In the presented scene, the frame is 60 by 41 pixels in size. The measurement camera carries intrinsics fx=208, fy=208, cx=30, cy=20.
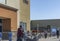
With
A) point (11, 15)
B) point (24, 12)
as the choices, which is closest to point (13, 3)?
point (11, 15)

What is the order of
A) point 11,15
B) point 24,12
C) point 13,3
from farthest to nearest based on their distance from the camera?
point 24,12 < point 13,3 < point 11,15

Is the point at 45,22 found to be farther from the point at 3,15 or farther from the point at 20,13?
the point at 3,15

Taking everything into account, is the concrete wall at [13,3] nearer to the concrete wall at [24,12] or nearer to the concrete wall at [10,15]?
the concrete wall at [10,15]

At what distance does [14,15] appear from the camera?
3130 cm

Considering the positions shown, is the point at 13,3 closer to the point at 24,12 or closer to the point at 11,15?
the point at 11,15

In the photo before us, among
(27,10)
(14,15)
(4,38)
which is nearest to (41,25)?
(27,10)

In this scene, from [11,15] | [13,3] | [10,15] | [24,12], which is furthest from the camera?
[24,12]

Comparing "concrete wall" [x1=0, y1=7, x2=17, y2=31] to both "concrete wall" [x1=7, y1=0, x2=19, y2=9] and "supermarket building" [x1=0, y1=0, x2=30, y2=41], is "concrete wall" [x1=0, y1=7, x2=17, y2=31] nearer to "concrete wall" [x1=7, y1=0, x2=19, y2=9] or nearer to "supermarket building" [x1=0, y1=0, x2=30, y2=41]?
"supermarket building" [x1=0, y1=0, x2=30, y2=41]

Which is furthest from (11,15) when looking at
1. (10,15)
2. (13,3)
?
(13,3)

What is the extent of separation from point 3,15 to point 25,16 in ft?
26.2

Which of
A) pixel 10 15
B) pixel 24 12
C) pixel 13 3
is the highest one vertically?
pixel 13 3

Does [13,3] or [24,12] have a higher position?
[13,3]

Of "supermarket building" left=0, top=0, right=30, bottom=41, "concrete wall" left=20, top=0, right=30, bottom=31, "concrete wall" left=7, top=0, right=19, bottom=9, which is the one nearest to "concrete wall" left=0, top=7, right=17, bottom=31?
"supermarket building" left=0, top=0, right=30, bottom=41

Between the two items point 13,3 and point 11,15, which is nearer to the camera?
point 11,15
